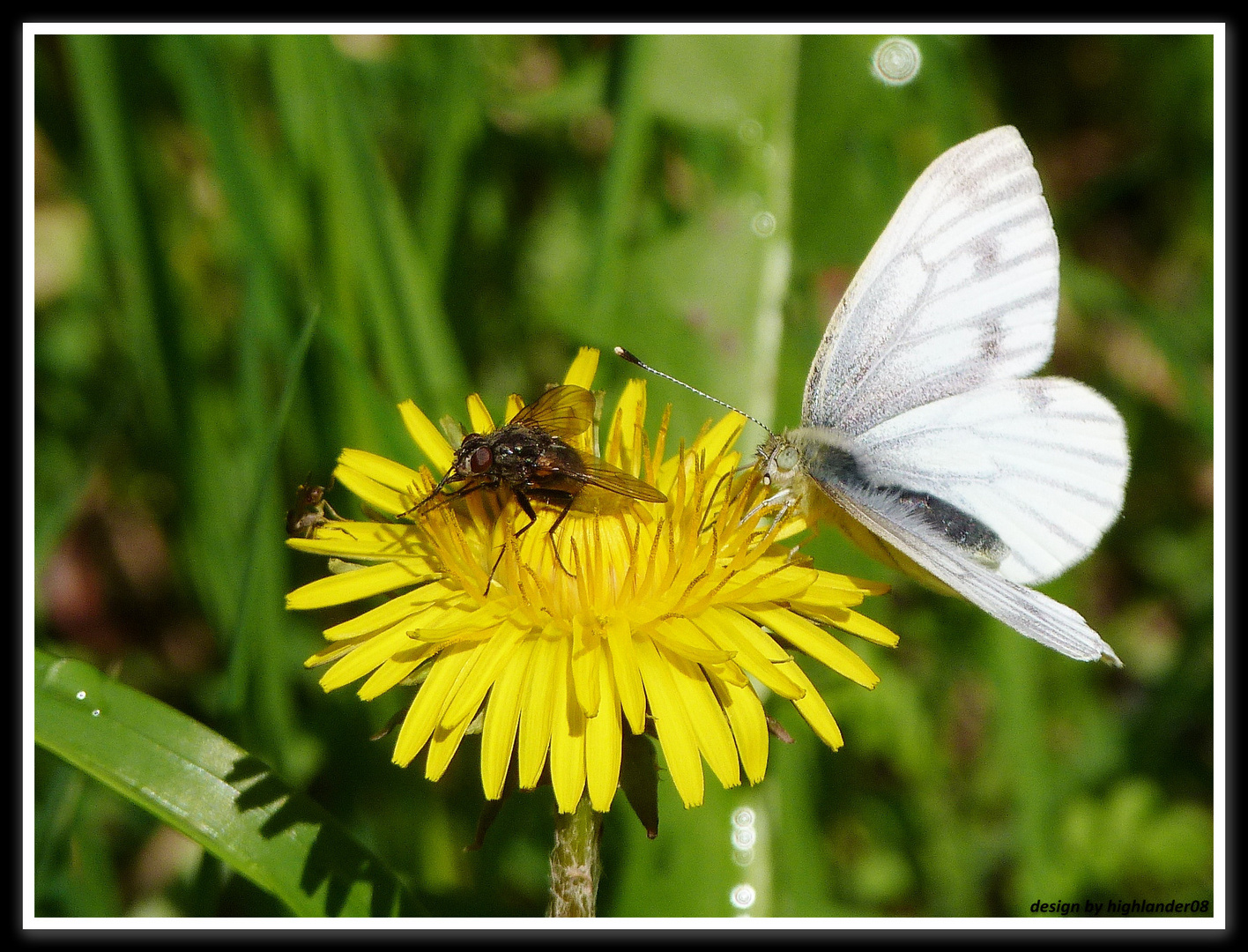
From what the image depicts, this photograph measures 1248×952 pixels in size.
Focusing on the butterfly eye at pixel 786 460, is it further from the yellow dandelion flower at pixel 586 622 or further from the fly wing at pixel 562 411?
the fly wing at pixel 562 411

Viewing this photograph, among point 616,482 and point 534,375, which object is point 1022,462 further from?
point 534,375

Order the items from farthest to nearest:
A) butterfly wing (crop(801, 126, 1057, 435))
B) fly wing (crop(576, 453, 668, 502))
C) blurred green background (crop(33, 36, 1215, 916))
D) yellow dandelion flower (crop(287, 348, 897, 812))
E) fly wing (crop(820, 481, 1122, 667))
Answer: blurred green background (crop(33, 36, 1215, 916)), butterfly wing (crop(801, 126, 1057, 435)), fly wing (crop(576, 453, 668, 502)), fly wing (crop(820, 481, 1122, 667)), yellow dandelion flower (crop(287, 348, 897, 812))

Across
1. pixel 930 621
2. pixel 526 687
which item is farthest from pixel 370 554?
pixel 930 621

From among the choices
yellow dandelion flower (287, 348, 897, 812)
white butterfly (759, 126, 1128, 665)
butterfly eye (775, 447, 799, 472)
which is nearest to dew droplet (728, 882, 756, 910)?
yellow dandelion flower (287, 348, 897, 812)

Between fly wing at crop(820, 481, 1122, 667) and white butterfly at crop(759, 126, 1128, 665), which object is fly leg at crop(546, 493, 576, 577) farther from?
fly wing at crop(820, 481, 1122, 667)

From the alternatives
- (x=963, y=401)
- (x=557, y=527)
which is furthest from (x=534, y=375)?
(x=963, y=401)

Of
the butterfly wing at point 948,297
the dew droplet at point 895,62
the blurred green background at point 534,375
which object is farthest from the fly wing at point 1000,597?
the dew droplet at point 895,62
